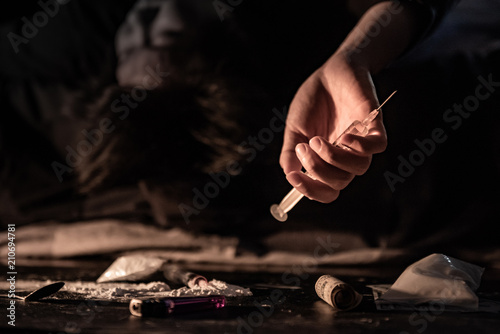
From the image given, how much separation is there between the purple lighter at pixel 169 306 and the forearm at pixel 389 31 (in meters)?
0.69

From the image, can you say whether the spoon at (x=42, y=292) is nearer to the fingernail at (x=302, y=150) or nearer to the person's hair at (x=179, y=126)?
the fingernail at (x=302, y=150)

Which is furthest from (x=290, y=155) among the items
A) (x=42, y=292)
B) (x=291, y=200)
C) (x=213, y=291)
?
(x=42, y=292)

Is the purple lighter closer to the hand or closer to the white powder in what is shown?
the white powder

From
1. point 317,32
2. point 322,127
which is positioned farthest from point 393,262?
point 317,32

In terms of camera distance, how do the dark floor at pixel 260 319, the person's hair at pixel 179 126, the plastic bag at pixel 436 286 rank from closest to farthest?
the dark floor at pixel 260 319 < the plastic bag at pixel 436 286 < the person's hair at pixel 179 126

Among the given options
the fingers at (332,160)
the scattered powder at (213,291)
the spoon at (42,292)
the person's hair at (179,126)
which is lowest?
the scattered powder at (213,291)

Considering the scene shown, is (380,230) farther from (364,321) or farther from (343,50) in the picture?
(364,321)

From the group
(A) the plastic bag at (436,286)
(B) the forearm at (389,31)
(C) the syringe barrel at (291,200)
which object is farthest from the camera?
(B) the forearm at (389,31)

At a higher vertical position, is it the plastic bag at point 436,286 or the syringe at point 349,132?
the syringe at point 349,132

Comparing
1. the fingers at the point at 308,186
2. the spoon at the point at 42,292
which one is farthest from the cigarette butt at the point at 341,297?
the spoon at the point at 42,292

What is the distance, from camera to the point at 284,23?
1388 mm

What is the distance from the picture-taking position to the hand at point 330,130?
27.9 inches

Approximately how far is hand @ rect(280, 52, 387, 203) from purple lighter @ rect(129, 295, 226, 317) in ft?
0.76

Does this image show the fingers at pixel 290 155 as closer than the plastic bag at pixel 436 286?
No
